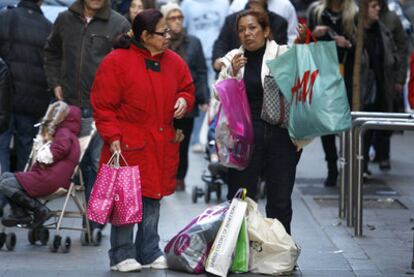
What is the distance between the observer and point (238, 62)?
8758 millimetres

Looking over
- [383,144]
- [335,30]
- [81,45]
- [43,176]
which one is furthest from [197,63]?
[43,176]

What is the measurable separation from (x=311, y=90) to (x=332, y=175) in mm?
4631

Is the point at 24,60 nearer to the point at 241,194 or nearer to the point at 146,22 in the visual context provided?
the point at 146,22

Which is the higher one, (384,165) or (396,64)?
(396,64)

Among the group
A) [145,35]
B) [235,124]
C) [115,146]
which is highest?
[145,35]

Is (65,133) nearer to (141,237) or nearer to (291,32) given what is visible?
(141,237)

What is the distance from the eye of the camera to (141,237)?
29.6ft

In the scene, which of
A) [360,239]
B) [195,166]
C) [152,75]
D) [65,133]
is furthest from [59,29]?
[195,166]

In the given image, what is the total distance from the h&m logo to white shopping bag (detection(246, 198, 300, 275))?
2.69ft

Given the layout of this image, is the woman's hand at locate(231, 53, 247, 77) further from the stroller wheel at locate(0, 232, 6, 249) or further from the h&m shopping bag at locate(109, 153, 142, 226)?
the stroller wheel at locate(0, 232, 6, 249)

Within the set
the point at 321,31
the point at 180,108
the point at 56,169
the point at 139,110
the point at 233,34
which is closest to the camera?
the point at 139,110

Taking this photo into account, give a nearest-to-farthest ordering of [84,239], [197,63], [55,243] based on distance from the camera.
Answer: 1. [55,243]
2. [84,239]
3. [197,63]

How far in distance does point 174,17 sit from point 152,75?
162 inches

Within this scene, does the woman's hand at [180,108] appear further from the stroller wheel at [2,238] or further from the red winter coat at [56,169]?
the stroller wheel at [2,238]
